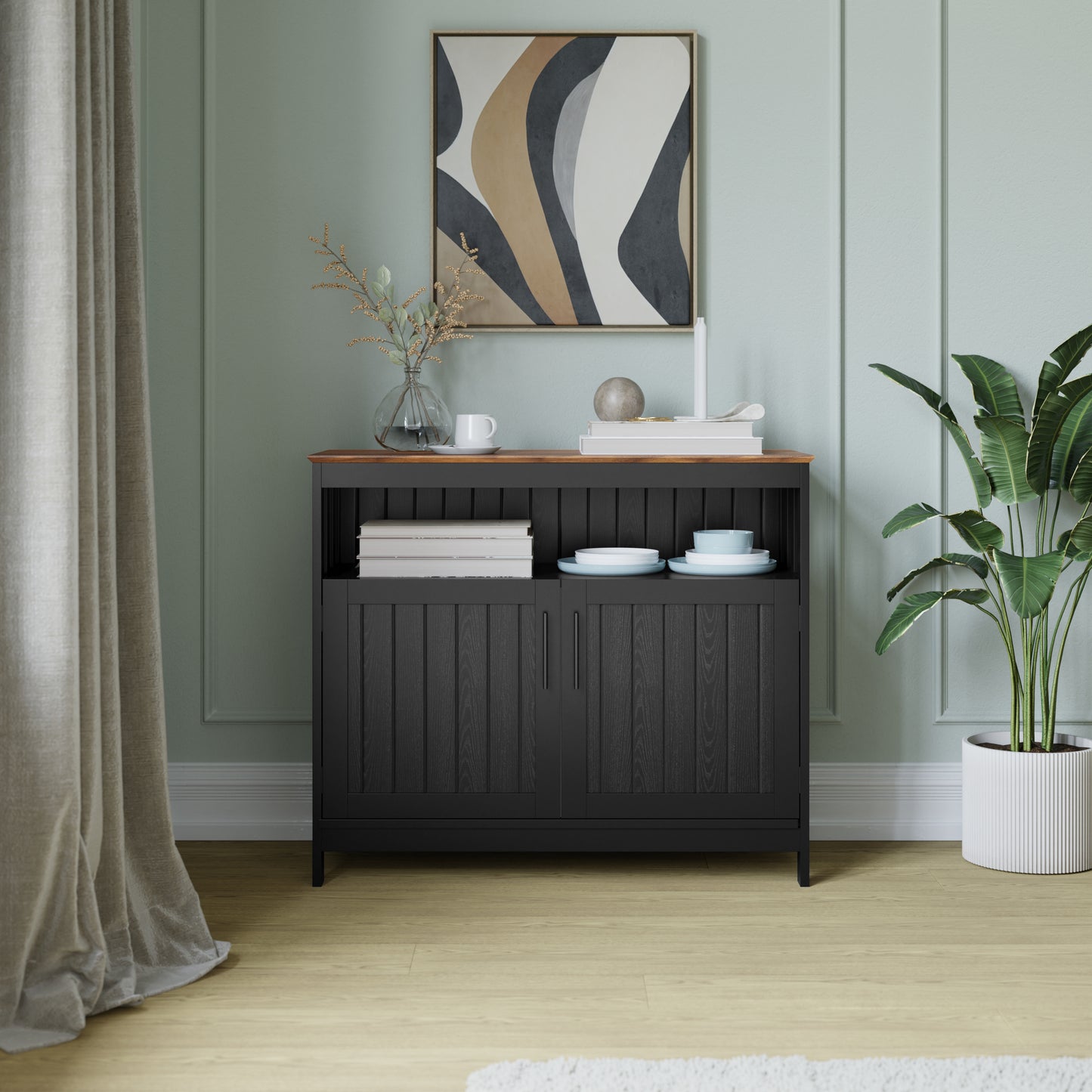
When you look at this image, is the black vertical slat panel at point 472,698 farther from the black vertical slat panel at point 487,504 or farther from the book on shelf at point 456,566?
the black vertical slat panel at point 487,504

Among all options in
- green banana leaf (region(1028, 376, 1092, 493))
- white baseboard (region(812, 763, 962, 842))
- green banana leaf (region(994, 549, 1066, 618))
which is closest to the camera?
green banana leaf (region(994, 549, 1066, 618))

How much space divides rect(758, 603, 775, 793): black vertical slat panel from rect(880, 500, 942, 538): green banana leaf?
38cm

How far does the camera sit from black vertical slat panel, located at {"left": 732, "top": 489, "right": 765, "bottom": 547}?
277 centimetres

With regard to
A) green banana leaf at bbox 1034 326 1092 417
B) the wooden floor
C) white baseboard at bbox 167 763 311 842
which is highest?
green banana leaf at bbox 1034 326 1092 417

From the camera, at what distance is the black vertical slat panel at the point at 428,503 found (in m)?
2.77

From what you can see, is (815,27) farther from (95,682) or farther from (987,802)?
(95,682)

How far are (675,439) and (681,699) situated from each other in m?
0.57

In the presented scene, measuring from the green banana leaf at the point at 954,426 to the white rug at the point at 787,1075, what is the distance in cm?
130

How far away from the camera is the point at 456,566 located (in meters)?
2.44

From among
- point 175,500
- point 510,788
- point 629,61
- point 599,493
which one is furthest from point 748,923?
point 629,61

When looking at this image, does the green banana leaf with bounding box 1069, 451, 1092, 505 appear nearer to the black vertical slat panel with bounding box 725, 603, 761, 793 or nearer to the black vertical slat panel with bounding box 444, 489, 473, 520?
the black vertical slat panel with bounding box 725, 603, 761, 793

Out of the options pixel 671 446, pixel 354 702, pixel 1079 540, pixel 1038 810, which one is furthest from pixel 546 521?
pixel 1038 810

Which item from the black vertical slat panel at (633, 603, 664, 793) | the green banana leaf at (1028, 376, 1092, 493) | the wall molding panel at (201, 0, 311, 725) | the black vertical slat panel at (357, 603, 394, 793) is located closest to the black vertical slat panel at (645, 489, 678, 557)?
A: the black vertical slat panel at (633, 603, 664, 793)

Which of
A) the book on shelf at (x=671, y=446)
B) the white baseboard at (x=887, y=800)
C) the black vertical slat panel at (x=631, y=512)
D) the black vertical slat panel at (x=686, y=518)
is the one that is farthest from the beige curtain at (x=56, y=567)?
the white baseboard at (x=887, y=800)
